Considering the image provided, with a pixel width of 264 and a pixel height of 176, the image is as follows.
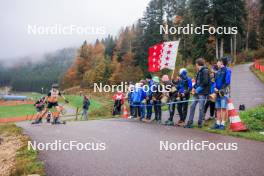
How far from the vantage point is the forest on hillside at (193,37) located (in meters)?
49.8

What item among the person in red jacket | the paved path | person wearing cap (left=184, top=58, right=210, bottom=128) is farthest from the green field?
the paved path

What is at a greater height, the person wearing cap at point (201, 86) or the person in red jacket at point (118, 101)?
the person wearing cap at point (201, 86)

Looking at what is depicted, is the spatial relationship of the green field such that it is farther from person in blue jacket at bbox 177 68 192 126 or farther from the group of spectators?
person in blue jacket at bbox 177 68 192 126

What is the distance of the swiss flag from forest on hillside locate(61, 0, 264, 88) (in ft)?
104

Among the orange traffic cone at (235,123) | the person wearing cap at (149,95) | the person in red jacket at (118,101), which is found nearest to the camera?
the orange traffic cone at (235,123)

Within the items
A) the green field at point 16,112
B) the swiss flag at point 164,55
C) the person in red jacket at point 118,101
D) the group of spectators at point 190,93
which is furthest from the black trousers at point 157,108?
the green field at point 16,112

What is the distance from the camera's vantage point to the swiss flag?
15930mm

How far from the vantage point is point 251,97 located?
19.0 metres

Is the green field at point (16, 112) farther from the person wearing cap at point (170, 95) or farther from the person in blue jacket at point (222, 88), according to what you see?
the person in blue jacket at point (222, 88)

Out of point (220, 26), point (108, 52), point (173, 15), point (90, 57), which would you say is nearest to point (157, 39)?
point (173, 15)

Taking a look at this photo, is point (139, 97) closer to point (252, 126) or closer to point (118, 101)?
point (118, 101)

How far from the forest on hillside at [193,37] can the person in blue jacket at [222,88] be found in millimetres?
38215

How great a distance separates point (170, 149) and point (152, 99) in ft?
21.3

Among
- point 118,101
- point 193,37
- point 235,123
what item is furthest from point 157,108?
point 193,37
